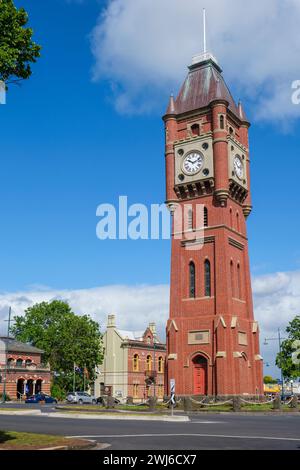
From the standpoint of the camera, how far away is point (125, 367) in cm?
7675

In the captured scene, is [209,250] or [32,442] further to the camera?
[209,250]

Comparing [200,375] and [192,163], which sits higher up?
[192,163]

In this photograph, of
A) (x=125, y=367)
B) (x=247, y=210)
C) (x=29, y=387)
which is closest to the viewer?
(x=247, y=210)

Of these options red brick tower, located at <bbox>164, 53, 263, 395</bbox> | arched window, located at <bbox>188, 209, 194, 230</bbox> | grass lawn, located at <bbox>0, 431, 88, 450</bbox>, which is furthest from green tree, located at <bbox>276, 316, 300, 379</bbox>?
grass lawn, located at <bbox>0, 431, 88, 450</bbox>

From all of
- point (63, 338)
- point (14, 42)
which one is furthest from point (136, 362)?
point (14, 42)

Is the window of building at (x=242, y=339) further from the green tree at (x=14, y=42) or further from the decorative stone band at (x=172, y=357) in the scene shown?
the green tree at (x=14, y=42)

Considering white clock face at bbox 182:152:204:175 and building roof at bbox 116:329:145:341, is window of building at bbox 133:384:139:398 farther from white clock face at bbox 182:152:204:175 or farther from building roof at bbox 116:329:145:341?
white clock face at bbox 182:152:204:175

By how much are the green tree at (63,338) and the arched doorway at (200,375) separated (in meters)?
29.4

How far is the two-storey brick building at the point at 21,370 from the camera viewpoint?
6781cm

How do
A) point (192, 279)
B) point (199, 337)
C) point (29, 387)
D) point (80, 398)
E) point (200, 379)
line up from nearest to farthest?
point (200, 379) < point (199, 337) < point (192, 279) < point (80, 398) < point (29, 387)

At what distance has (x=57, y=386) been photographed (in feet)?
249

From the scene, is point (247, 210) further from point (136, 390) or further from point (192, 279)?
point (136, 390)

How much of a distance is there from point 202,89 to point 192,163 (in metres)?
8.53

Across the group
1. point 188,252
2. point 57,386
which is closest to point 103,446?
point 188,252
